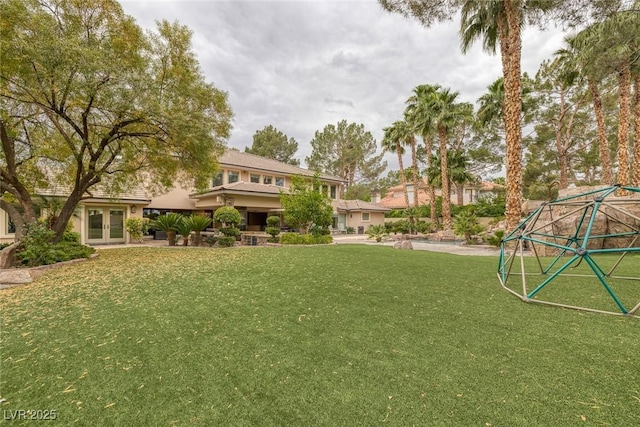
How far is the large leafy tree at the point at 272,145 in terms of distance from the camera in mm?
40628

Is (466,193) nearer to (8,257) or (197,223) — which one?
(197,223)

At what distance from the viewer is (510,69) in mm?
11930

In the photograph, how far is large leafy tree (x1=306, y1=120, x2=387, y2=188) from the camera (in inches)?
1594

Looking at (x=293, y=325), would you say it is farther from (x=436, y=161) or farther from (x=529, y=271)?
(x=436, y=161)

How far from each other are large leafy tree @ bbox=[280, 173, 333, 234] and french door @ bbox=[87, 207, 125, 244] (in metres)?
10.7

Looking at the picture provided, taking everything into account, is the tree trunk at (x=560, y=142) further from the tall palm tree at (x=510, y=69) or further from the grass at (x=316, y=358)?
the grass at (x=316, y=358)

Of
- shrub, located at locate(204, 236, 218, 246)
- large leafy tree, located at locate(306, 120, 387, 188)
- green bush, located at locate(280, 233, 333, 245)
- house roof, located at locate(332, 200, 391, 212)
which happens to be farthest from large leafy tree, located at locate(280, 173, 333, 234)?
large leafy tree, located at locate(306, 120, 387, 188)

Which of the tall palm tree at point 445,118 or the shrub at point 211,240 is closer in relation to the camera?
the shrub at point 211,240

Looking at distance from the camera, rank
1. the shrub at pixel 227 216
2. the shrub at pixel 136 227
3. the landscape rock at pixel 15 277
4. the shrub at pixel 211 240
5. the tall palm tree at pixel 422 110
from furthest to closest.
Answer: the tall palm tree at pixel 422 110, the shrub at pixel 136 227, the shrub at pixel 227 216, the shrub at pixel 211 240, the landscape rock at pixel 15 277

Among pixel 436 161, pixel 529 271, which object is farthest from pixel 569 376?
pixel 436 161

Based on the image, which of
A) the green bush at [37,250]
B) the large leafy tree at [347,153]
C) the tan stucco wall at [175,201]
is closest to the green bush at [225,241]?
the green bush at [37,250]

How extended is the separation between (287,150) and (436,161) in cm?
2324

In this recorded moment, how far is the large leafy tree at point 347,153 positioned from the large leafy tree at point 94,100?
30427mm

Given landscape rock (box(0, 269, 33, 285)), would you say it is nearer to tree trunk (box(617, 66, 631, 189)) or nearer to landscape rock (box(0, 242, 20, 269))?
Result: landscape rock (box(0, 242, 20, 269))
